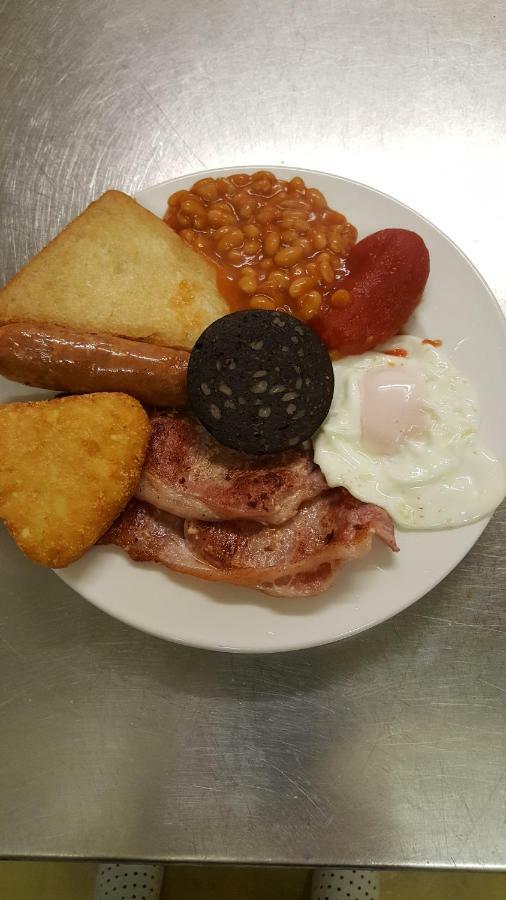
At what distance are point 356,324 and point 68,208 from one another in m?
1.63

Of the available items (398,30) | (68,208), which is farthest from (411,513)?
(398,30)

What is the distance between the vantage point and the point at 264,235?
7.68 ft

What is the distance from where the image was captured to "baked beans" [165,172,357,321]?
2.28 metres

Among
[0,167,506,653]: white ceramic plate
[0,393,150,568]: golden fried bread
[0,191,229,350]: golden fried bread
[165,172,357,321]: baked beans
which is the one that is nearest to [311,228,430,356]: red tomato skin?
[165,172,357,321]: baked beans

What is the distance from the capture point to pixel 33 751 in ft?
8.52

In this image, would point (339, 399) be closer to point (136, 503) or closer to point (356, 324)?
point (356, 324)

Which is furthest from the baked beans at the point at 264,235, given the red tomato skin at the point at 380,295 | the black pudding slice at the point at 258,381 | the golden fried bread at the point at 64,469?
the golden fried bread at the point at 64,469

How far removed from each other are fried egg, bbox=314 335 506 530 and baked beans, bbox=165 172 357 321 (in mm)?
405

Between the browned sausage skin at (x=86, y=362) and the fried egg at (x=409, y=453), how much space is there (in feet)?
1.91

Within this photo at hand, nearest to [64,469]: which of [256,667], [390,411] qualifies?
[390,411]

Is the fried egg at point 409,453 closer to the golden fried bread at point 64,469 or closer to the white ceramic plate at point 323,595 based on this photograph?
the white ceramic plate at point 323,595

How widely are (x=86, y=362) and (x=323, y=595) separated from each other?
1.13 m

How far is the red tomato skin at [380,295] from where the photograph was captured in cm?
217

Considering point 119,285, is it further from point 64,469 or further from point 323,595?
point 323,595
